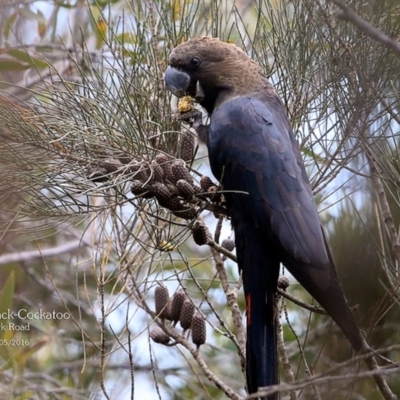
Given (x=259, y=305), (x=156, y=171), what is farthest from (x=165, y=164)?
(x=259, y=305)

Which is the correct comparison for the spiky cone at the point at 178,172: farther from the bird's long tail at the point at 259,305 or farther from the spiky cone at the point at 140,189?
the bird's long tail at the point at 259,305

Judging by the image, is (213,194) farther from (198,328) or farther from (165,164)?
(198,328)

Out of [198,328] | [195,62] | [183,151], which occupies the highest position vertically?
[195,62]

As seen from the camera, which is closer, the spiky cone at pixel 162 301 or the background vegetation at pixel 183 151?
the background vegetation at pixel 183 151

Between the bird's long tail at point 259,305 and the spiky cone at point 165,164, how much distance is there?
0.37m

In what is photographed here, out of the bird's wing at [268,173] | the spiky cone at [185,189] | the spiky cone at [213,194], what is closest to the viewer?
the spiky cone at [185,189]

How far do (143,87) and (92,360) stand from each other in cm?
153

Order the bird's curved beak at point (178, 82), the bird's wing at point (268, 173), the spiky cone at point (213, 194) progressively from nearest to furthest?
1. the spiky cone at point (213, 194)
2. the bird's wing at point (268, 173)
3. the bird's curved beak at point (178, 82)

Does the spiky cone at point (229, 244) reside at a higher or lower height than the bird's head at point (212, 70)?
lower

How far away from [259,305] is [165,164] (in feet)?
1.59

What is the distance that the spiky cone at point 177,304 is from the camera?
1.95 m

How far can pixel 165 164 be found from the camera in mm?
1730

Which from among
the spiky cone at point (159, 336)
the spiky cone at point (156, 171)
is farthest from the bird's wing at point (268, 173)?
the spiky cone at point (159, 336)

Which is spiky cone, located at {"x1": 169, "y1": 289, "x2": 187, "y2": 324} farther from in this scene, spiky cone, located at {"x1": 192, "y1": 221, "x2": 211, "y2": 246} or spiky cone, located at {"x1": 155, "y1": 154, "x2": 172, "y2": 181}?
spiky cone, located at {"x1": 155, "y1": 154, "x2": 172, "y2": 181}
